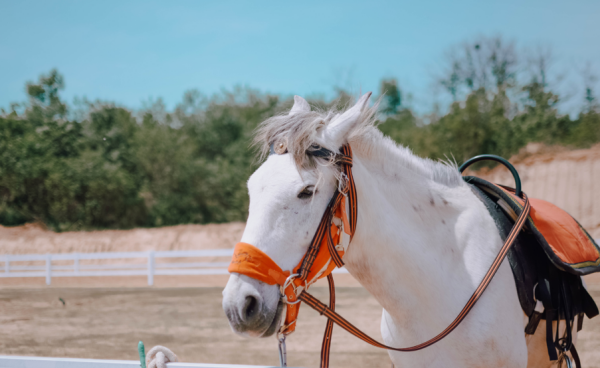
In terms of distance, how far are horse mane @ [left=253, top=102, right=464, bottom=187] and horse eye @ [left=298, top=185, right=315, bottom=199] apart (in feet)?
0.30

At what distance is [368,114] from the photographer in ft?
6.69

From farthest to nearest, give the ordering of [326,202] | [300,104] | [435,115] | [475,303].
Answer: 1. [435,115]
2. [300,104]
3. [475,303]
4. [326,202]

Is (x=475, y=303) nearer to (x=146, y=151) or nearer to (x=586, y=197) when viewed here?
(x=586, y=197)

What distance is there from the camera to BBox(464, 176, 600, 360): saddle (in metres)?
2.20

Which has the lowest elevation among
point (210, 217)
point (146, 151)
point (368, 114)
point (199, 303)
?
point (210, 217)

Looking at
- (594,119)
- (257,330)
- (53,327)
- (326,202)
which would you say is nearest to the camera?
(257,330)

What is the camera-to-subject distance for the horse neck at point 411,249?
197 cm

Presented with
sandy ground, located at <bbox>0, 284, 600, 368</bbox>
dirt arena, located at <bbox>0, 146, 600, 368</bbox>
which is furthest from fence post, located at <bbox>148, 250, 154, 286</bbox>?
sandy ground, located at <bbox>0, 284, 600, 368</bbox>

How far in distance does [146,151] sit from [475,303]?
1244 inches

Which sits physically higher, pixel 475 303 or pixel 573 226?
pixel 573 226

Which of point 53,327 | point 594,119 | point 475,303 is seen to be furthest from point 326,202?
point 594,119

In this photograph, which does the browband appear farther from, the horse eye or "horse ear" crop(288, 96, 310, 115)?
"horse ear" crop(288, 96, 310, 115)

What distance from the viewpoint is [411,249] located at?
2031 millimetres

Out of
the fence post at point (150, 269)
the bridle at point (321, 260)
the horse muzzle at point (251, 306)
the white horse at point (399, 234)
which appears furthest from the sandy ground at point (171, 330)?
the horse muzzle at point (251, 306)
